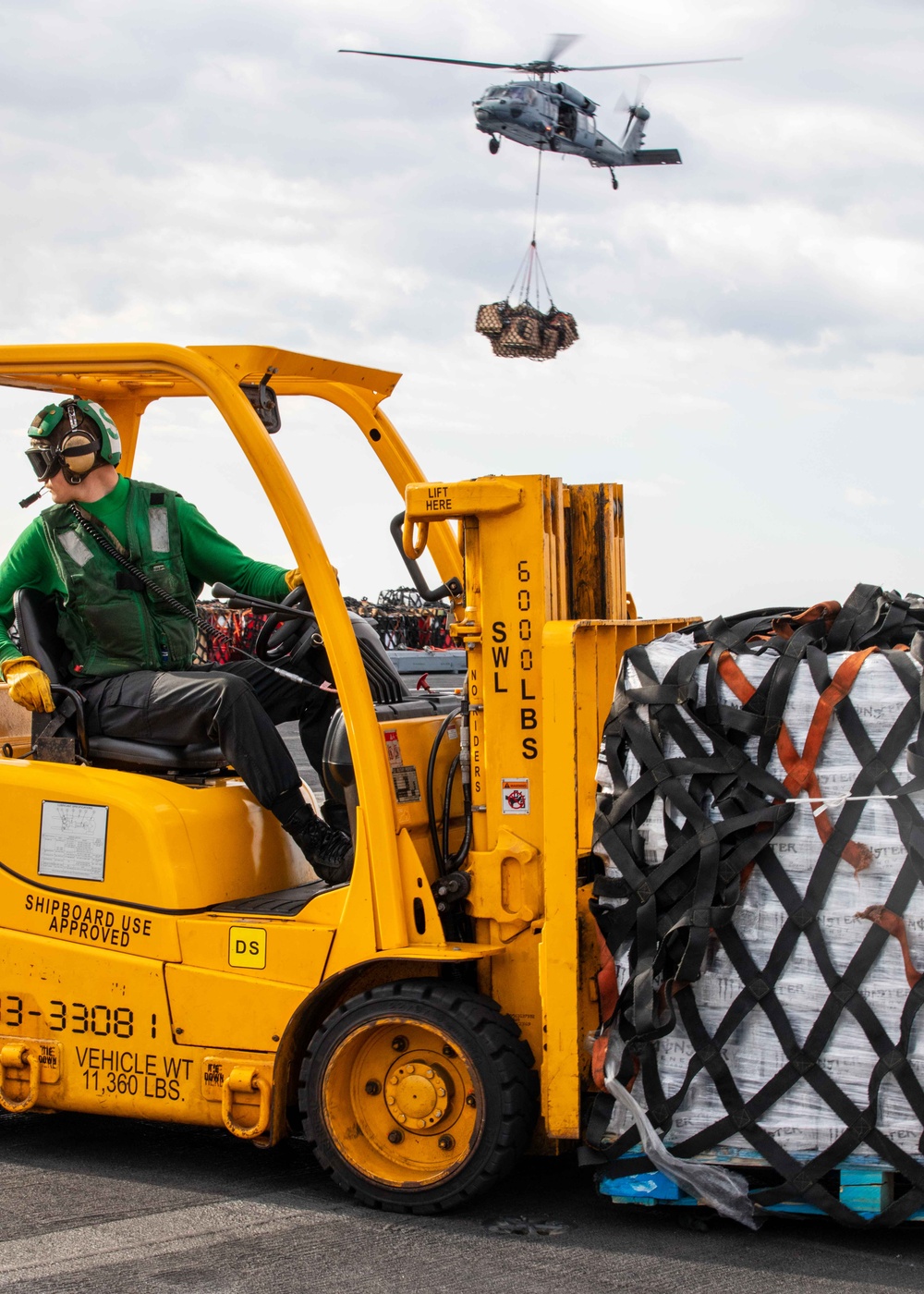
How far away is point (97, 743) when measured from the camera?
524 centimetres

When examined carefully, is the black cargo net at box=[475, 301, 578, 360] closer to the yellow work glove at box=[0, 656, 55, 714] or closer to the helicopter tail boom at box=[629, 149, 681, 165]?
the helicopter tail boom at box=[629, 149, 681, 165]

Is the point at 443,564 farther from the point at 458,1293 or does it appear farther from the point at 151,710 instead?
the point at 458,1293

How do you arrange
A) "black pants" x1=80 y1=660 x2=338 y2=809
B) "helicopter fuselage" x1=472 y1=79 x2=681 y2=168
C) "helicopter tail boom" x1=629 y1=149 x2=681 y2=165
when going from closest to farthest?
"black pants" x1=80 y1=660 x2=338 y2=809, "helicopter fuselage" x1=472 y1=79 x2=681 y2=168, "helicopter tail boom" x1=629 y1=149 x2=681 y2=165

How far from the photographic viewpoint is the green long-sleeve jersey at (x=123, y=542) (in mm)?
5293

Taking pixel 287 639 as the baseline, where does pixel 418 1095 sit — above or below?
below

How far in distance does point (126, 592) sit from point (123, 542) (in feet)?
0.62

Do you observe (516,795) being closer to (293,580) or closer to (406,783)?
(406,783)

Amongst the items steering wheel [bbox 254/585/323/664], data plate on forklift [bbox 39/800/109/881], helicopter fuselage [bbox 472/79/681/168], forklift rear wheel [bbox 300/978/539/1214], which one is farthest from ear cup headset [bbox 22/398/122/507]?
helicopter fuselage [bbox 472/79/681/168]

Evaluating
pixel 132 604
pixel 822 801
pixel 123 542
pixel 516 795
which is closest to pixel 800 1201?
pixel 822 801

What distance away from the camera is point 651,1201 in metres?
4.24

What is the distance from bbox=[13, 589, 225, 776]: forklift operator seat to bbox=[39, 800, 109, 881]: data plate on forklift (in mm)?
311

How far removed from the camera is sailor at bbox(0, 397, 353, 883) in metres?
5.04

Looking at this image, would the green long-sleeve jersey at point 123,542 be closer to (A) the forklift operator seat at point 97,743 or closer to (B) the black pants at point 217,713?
(A) the forklift operator seat at point 97,743

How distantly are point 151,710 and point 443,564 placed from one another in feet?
4.21
